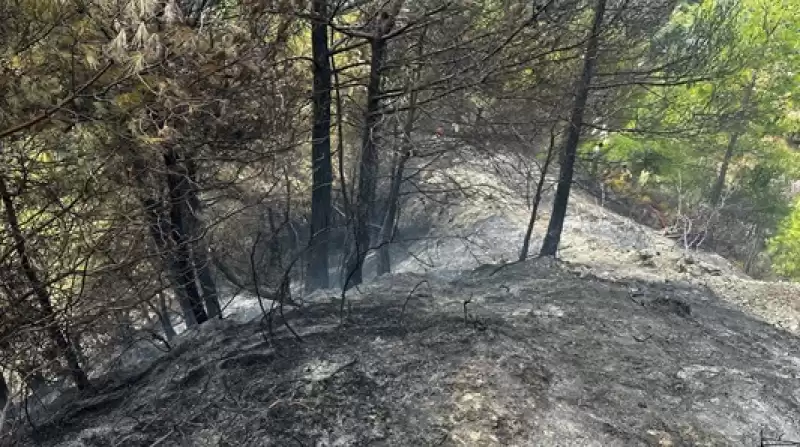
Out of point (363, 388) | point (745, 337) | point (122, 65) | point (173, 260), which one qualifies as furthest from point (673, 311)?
point (122, 65)

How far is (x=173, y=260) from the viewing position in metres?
7.64

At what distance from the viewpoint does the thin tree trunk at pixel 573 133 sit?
10055 mm

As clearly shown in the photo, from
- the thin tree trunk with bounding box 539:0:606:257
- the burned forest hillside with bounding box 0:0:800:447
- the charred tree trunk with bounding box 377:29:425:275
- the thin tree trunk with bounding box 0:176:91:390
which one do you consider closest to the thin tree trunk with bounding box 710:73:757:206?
the burned forest hillside with bounding box 0:0:800:447

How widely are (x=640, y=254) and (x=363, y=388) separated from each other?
971 centimetres

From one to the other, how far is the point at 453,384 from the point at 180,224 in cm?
480

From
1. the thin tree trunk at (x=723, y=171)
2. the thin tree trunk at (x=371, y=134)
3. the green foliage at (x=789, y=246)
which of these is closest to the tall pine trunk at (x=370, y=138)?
the thin tree trunk at (x=371, y=134)

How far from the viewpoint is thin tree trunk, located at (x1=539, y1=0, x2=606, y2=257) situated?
1005cm

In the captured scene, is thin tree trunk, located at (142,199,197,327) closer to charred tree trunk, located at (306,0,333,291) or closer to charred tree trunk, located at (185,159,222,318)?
charred tree trunk, located at (185,159,222,318)

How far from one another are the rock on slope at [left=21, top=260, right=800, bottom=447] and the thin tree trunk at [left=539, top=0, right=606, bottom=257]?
4301 mm

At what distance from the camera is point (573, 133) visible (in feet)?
37.7

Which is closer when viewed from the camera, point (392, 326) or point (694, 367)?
point (694, 367)

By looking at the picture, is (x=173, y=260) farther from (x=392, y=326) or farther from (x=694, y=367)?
(x=694, y=367)

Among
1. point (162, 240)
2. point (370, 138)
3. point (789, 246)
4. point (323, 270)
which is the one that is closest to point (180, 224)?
point (162, 240)

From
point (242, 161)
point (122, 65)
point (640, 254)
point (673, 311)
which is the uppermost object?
point (122, 65)
